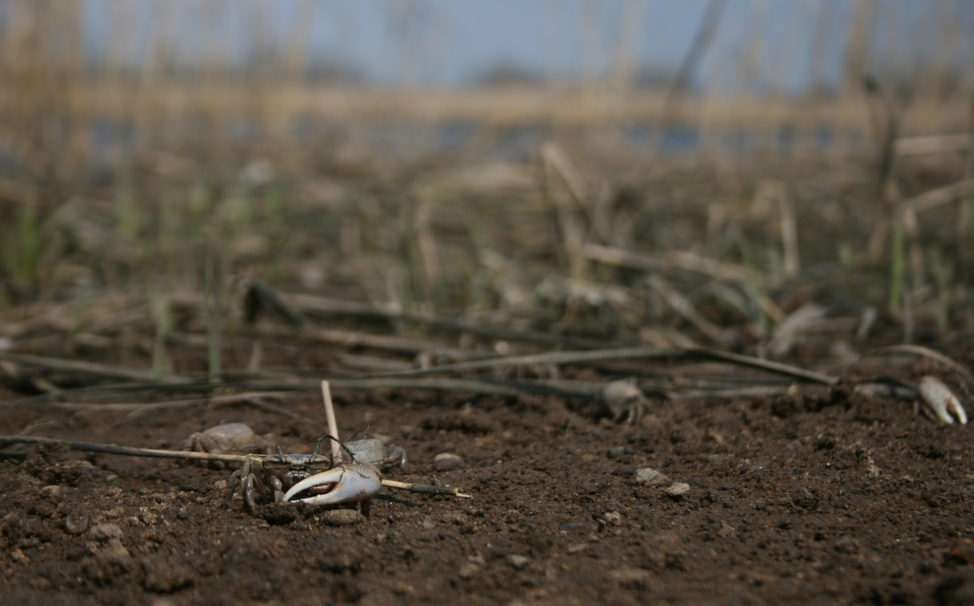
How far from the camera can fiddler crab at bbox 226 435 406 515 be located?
36.6 inches

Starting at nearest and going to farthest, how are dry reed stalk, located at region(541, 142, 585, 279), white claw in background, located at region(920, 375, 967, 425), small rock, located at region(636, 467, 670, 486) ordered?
small rock, located at region(636, 467, 670, 486) < white claw in background, located at region(920, 375, 967, 425) < dry reed stalk, located at region(541, 142, 585, 279)

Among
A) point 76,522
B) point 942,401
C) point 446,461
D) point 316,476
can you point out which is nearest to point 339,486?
point 316,476

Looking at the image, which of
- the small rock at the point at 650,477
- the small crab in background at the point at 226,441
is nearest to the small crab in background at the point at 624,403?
the small rock at the point at 650,477

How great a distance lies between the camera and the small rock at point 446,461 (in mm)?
1076

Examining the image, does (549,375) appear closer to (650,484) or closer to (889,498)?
(650,484)

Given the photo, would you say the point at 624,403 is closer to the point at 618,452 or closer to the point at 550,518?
the point at 618,452

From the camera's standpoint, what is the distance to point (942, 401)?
1132mm

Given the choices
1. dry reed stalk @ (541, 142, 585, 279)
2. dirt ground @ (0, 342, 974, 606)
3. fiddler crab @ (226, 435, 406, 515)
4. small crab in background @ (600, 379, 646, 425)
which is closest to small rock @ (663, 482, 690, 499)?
dirt ground @ (0, 342, 974, 606)

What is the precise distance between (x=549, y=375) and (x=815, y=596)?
697 mm

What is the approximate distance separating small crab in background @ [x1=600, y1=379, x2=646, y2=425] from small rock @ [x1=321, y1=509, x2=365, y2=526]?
448 millimetres

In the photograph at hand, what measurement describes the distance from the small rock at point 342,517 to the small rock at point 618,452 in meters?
0.36

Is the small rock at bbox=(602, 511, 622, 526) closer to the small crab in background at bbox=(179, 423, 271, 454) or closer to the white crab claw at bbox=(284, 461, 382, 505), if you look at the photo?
Result: the white crab claw at bbox=(284, 461, 382, 505)

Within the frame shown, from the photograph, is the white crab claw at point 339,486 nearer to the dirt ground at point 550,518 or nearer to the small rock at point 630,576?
the dirt ground at point 550,518

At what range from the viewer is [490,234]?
9.57 feet
